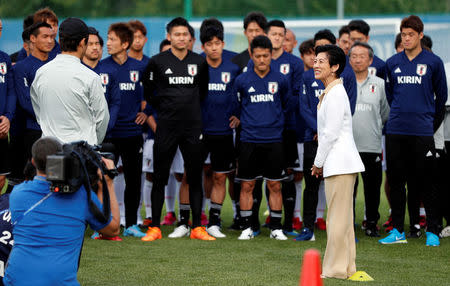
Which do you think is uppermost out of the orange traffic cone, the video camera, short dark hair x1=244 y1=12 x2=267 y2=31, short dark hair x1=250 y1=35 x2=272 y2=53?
short dark hair x1=244 y1=12 x2=267 y2=31

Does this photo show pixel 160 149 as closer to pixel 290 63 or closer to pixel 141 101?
pixel 141 101

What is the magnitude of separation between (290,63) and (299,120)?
67 cm

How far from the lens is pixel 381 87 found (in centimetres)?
863

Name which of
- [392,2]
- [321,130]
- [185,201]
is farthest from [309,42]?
[392,2]

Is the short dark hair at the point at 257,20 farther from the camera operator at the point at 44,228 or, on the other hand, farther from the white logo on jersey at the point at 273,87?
the camera operator at the point at 44,228

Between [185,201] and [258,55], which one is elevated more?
[258,55]

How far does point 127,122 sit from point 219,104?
105 cm

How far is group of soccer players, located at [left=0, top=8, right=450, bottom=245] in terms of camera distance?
26.6 feet

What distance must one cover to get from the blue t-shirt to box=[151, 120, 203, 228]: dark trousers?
3.89 metres

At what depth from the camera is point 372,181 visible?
8.61 m

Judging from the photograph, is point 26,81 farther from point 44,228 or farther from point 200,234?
point 44,228

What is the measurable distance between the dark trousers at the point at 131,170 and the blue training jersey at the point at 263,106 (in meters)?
1.22

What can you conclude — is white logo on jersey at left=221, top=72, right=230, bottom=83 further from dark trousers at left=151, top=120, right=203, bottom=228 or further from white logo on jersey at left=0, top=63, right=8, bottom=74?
white logo on jersey at left=0, top=63, right=8, bottom=74

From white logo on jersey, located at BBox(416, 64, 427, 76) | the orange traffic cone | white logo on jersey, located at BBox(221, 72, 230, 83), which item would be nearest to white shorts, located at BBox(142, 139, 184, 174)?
white logo on jersey, located at BBox(221, 72, 230, 83)
